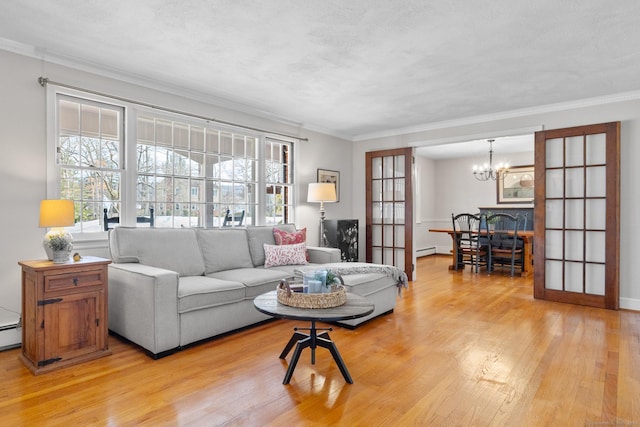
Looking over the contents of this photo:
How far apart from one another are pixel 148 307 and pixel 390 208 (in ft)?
13.5

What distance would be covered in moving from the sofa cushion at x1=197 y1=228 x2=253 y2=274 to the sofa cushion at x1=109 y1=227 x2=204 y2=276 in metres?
0.09

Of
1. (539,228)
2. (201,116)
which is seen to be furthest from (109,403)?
(539,228)

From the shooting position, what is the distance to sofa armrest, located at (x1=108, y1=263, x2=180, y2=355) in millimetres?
2645

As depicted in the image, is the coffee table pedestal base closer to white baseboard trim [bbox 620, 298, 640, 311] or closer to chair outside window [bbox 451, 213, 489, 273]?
white baseboard trim [bbox 620, 298, 640, 311]

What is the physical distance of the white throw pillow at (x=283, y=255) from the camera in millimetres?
4027

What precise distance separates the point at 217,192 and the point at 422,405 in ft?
10.5

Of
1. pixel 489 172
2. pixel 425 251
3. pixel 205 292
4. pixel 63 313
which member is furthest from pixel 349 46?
pixel 425 251

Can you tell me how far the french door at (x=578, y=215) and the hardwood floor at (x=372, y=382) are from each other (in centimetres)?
90

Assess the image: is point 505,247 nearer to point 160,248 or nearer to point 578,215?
point 578,215

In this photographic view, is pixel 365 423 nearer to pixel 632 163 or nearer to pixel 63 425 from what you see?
pixel 63 425

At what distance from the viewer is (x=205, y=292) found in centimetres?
292

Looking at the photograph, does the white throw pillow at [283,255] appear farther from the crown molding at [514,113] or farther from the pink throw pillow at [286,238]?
the crown molding at [514,113]

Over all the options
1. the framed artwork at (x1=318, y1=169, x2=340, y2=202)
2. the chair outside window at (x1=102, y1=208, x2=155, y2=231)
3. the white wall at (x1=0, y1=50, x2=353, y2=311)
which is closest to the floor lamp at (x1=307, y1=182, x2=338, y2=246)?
the framed artwork at (x1=318, y1=169, x2=340, y2=202)

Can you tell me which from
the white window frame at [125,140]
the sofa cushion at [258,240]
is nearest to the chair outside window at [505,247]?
the sofa cushion at [258,240]
